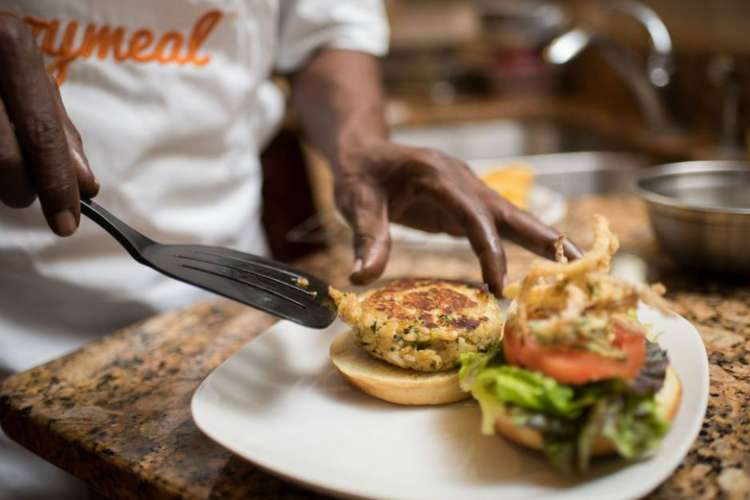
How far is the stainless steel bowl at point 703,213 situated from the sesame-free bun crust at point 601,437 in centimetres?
48

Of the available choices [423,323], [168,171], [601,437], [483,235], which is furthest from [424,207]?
[601,437]

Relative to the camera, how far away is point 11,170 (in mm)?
884

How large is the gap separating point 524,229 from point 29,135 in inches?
27.5

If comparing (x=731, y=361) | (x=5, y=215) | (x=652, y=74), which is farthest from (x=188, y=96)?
(x=652, y=74)

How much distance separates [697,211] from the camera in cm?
128

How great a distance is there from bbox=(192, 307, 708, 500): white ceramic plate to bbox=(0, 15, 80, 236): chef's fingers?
0.31 metres

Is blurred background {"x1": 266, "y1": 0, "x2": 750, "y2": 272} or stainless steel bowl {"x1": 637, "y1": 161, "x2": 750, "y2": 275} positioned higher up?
stainless steel bowl {"x1": 637, "y1": 161, "x2": 750, "y2": 275}

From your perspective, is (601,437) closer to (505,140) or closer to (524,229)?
(524,229)

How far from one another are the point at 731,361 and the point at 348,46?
108 cm

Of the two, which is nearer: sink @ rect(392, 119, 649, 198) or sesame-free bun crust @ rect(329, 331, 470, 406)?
sesame-free bun crust @ rect(329, 331, 470, 406)

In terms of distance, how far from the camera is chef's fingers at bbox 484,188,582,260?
3.80 feet

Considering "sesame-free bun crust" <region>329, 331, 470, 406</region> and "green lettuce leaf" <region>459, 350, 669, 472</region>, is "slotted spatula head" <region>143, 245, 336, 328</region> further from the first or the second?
"green lettuce leaf" <region>459, 350, 669, 472</region>

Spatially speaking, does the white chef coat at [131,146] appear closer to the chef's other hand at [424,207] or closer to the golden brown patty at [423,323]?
the chef's other hand at [424,207]

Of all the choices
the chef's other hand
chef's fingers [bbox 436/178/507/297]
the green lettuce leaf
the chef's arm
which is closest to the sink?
the chef's arm
